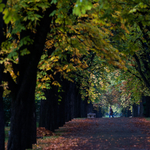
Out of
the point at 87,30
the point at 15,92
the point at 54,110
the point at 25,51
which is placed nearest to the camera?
the point at 25,51

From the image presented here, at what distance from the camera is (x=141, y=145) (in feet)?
42.3

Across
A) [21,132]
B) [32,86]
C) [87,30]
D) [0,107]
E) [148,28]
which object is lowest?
[21,132]

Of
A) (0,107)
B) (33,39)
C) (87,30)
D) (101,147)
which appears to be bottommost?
(101,147)

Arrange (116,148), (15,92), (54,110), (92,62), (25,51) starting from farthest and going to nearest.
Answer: (92,62) → (54,110) → (116,148) → (15,92) → (25,51)

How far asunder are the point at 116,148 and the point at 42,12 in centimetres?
663

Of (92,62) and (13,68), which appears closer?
(13,68)

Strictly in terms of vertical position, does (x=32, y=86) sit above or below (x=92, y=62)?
below

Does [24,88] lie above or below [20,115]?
above

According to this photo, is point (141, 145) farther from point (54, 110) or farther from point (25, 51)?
point (54, 110)

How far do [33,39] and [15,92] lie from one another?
2160 mm

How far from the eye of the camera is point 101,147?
12.7m

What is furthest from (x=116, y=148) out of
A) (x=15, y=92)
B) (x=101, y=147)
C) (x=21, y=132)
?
(x=15, y=92)

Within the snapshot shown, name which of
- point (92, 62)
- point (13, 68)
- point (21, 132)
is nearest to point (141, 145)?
point (21, 132)

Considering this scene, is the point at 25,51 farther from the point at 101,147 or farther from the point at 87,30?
the point at 101,147
